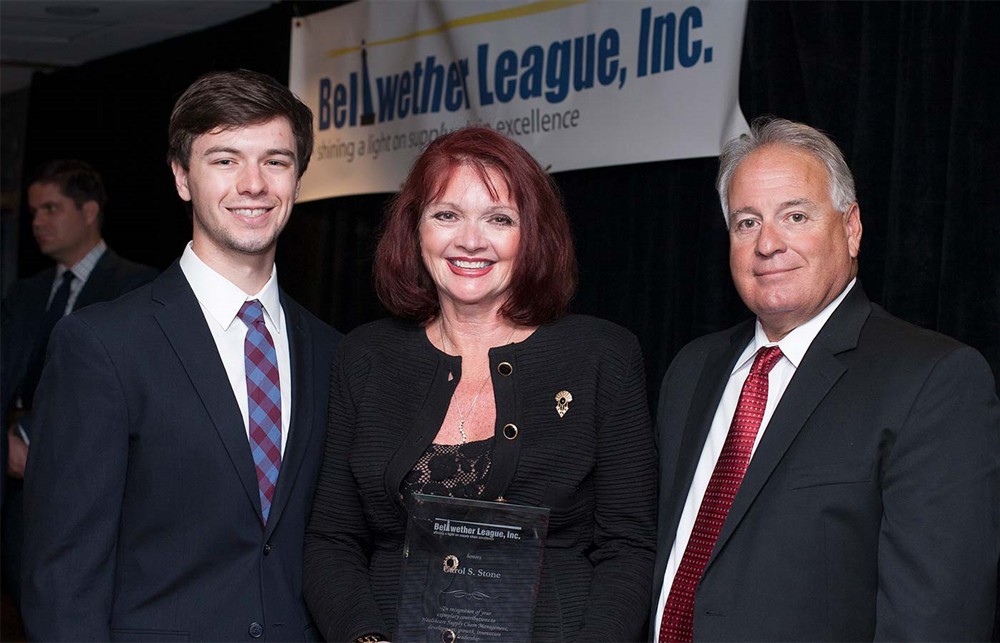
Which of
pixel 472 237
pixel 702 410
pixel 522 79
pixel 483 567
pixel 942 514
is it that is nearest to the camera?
pixel 942 514

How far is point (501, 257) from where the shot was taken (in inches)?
96.5

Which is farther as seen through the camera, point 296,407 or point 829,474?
point 296,407

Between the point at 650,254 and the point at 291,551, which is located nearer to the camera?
the point at 291,551

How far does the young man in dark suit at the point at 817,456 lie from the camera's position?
6.89 feet

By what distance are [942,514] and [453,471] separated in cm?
92

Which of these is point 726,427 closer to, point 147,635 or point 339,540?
point 339,540

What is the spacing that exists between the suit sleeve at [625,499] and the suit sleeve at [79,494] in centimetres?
96

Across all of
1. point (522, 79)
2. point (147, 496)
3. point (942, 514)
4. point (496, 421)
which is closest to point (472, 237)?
point (496, 421)

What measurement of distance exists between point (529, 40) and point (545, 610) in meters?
2.59

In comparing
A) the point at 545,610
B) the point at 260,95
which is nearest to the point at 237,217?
the point at 260,95

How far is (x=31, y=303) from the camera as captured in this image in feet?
18.4

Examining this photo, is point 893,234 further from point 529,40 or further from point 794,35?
point 529,40

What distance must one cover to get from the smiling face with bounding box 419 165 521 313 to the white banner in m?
1.43

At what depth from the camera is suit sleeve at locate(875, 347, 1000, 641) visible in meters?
2.08
